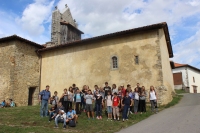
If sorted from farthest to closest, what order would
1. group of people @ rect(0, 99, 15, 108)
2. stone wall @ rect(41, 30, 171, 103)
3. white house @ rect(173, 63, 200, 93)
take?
white house @ rect(173, 63, 200, 93) → group of people @ rect(0, 99, 15, 108) → stone wall @ rect(41, 30, 171, 103)

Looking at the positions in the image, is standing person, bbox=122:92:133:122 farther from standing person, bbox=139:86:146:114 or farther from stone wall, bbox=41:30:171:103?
stone wall, bbox=41:30:171:103

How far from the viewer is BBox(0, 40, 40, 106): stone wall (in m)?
17.9

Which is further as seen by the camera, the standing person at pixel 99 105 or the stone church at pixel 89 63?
the stone church at pixel 89 63

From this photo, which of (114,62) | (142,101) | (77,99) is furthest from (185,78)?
(77,99)

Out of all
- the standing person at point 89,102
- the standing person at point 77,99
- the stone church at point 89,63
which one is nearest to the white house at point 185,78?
the stone church at point 89,63

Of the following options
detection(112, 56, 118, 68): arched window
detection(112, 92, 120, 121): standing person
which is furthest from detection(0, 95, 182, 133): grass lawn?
detection(112, 56, 118, 68): arched window

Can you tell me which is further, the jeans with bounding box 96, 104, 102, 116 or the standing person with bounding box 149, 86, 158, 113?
the standing person with bounding box 149, 86, 158, 113

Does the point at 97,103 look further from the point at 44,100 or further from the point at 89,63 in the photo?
the point at 89,63

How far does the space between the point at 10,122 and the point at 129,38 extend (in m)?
A: 10.2

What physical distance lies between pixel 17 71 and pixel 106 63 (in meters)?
8.27

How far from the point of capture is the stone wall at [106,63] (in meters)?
14.6

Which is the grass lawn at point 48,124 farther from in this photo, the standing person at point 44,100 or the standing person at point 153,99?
the standing person at point 44,100

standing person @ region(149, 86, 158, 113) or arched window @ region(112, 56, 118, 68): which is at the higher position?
arched window @ region(112, 56, 118, 68)

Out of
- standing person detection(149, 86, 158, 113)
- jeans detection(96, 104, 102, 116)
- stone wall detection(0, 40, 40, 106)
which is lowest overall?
jeans detection(96, 104, 102, 116)
